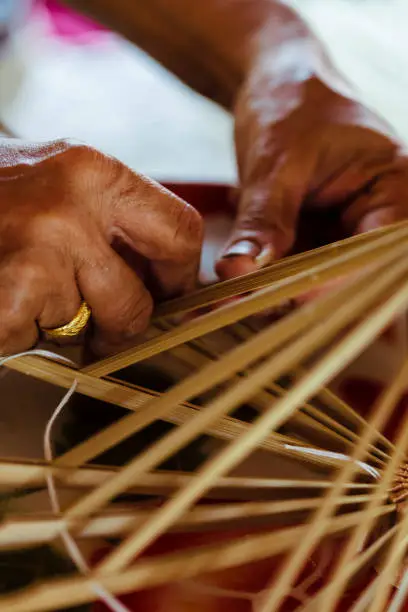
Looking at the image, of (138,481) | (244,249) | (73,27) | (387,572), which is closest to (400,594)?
(387,572)

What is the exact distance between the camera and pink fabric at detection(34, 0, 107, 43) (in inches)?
59.2

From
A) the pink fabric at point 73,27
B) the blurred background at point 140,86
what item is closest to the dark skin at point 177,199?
the blurred background at point 140,86

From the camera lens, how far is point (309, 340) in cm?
26

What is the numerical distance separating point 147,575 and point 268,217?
0.33 m

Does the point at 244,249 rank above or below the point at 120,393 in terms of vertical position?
above

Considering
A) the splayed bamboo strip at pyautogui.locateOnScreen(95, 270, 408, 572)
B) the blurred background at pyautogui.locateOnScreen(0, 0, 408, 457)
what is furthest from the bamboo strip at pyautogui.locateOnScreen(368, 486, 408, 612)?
the blurred background at pyautogui.locateOnScreen(0, 0, 408, 457)

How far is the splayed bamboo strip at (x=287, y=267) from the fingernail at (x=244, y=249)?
2.5 inches

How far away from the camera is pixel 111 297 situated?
0.41m

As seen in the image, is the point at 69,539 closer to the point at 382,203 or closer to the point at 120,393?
the point at 120,393

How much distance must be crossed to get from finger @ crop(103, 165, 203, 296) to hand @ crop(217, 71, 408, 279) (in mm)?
80

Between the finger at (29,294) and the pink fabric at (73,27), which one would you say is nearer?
the finger at (29,294)

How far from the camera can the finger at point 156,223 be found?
0.40 meters

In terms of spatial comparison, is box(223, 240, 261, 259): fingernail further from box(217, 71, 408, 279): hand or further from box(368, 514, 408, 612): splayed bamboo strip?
box(368, 514, 408, 612): splayed bamboo strip

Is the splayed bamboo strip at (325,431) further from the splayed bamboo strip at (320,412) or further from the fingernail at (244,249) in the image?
the fingernail at (244,249)
